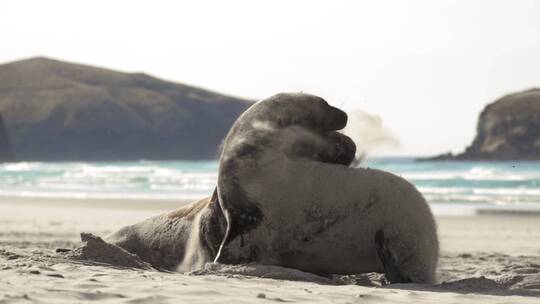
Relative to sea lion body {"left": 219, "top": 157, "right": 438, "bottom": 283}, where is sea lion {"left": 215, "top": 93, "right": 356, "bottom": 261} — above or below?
above

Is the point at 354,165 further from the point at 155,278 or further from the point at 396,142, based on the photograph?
the point at 155,278

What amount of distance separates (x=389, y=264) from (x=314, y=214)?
0.59 metres

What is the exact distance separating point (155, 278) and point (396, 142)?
257 centimetres

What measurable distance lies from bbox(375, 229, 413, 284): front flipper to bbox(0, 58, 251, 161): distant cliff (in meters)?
117

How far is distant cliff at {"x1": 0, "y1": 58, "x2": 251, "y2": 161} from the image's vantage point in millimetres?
126000

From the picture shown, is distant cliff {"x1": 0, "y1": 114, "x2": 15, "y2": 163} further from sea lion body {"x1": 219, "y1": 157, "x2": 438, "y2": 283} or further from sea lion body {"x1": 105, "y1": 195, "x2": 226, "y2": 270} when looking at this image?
sea lion body {"x1": 219, "y1": 157, "x2": 438, "y2": 283}

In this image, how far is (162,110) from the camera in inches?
5443

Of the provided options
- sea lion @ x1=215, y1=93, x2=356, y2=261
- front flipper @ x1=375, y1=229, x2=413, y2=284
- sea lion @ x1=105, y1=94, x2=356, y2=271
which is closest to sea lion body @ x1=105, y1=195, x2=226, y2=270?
sea lion @ x1=105, y1=94, x2=356, y2=271

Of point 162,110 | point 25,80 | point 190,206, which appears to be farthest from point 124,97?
point 190,206

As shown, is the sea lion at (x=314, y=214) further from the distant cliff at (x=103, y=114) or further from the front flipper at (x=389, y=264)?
the distant cliff at (x=103, y=114)

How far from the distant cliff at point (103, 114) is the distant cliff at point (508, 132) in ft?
135

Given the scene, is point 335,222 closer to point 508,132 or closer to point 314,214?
point 314,214

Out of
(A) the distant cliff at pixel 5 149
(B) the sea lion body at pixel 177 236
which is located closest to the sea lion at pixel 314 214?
(B) the sea lion body at pixel 177 236

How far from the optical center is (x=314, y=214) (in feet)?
20.4
